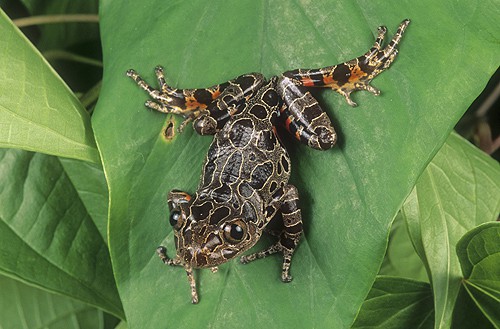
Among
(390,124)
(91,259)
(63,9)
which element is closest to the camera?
(390,124)

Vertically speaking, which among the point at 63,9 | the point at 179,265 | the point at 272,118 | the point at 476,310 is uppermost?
the point at 63,9

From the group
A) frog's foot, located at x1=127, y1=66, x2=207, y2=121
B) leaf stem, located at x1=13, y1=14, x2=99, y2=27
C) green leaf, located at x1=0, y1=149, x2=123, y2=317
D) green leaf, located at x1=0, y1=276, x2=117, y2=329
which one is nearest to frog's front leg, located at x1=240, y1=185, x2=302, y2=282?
frog's foot, located at x1=127, y1=66, x2=207, y2=121

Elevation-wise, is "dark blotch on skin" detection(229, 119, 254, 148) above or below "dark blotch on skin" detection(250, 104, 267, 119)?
below

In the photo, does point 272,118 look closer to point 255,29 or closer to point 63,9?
point 255,29

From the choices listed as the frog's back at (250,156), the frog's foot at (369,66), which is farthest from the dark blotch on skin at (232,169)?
the frog's foot at (369,66)

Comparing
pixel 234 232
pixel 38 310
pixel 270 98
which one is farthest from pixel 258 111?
pixel 38 310

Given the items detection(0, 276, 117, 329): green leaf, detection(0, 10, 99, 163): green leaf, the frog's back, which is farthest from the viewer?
detection(0, 276, 117, 329): green leaf

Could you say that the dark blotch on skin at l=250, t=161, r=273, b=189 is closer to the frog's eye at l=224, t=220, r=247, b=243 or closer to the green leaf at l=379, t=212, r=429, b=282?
the frog's eye at l=224, t=220, r=247, b=243

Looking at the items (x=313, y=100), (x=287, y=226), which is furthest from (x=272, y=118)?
(x=287, y=226)

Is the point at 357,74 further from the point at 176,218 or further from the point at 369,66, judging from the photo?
the point at 176,218
